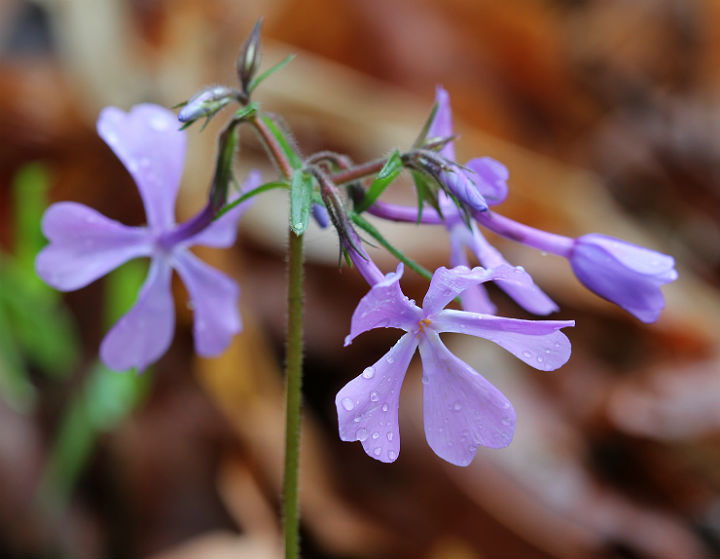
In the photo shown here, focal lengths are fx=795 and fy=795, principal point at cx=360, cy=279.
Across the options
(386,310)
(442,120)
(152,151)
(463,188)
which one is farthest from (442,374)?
(152,151)

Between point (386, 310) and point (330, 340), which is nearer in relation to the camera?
point (386, 310)

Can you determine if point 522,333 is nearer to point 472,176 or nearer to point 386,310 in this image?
point 386,310

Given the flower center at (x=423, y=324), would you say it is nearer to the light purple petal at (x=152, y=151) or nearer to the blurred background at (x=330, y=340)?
the light purple petal at (x=152, y=151)

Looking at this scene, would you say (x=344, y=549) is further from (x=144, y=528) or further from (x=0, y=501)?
(x=0, y=501)

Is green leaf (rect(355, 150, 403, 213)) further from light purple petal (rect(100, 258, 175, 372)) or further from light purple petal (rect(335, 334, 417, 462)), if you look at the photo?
light purple petal (rect(100, 258, 175, 372))

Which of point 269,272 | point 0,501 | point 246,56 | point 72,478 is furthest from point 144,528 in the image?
point 246,56

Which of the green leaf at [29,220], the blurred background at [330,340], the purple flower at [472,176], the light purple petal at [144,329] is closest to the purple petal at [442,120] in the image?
the purple flower at [472,176]
